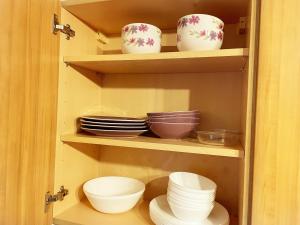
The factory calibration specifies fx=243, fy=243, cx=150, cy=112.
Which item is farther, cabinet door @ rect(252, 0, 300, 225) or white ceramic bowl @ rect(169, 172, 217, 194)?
white ceramic bowl @ rect(169, 172, 217, 194)

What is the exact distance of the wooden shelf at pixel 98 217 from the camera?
0.77 m

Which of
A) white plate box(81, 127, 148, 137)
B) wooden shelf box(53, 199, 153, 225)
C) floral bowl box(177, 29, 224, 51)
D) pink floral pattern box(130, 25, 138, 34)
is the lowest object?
wooden shelf box(53, 199, 153, 225)

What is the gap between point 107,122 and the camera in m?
0.79

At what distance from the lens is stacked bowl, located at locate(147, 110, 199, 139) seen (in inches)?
30.2

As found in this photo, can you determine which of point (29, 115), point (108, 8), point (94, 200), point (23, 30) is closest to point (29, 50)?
point (23, 30)

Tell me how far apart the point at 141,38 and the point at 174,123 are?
0.91ft

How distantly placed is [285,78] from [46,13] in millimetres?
645

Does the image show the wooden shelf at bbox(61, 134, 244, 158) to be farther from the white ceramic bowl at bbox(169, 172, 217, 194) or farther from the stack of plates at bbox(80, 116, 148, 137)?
the white ceramic bowl at bbox(169, 172, 217, 194)

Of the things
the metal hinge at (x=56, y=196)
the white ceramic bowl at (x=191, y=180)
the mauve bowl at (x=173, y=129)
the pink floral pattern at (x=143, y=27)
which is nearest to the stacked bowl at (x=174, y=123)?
the mauve bowl at (x=173, y=129)

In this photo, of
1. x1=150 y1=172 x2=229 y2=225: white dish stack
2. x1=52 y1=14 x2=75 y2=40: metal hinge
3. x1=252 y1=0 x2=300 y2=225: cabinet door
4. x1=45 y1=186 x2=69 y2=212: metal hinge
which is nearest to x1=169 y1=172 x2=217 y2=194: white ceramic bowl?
x1=150 y1=172 x2=229 y2=225: white dish stack

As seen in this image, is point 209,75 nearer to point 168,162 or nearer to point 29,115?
point 168,162

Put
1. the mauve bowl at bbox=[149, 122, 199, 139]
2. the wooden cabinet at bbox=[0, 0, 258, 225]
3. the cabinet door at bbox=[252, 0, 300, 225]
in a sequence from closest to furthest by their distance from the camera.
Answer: the cabinet door at bbox=[252, 0, 300, 225]
the wooden cabinet at bbox=[0, 0, 258, 225]
the mauve bowl at bbox=[149, 122, 199, 139]

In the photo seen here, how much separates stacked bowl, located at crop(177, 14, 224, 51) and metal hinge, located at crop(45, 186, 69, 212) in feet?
1.97

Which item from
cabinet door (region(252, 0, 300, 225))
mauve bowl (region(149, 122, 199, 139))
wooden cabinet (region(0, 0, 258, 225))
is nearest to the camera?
cabinet door (region(252, 0, 300, 225))
